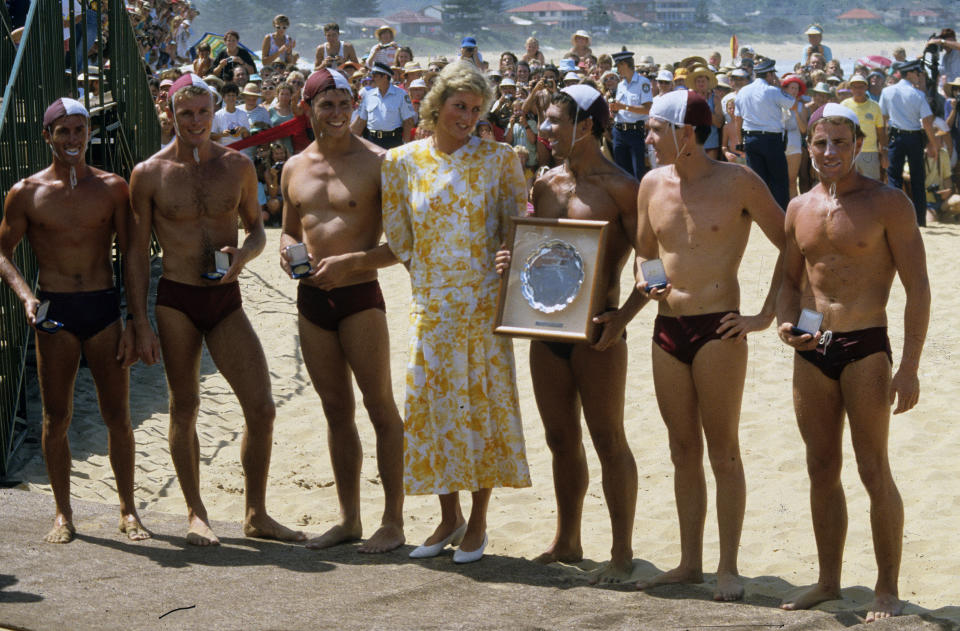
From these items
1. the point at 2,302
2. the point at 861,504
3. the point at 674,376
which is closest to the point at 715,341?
the point at 674,376

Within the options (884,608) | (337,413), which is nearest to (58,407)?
(337,413)

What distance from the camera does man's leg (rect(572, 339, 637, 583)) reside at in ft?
17.1

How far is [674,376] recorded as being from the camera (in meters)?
5.00

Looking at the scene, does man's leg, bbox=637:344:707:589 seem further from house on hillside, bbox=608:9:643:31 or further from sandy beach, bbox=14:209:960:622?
house on hillside, bbox=608:9:643:31

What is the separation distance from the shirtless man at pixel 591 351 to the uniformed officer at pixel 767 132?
8.44 m

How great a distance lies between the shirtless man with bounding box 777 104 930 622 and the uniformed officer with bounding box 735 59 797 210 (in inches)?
346

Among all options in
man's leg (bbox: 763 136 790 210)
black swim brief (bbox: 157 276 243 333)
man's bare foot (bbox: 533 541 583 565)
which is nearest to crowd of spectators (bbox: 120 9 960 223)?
man's leg (bbox: 763 136 790 210)

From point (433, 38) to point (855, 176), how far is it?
327 feet

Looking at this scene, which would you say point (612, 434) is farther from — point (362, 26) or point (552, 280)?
point (362, 26)

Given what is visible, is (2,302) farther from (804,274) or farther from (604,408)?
(804,274)

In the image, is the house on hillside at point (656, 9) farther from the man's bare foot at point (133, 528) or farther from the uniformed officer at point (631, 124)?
the man's bare foot at point (133, 528)

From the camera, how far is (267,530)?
5.88 meters

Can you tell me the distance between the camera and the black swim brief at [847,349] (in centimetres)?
461

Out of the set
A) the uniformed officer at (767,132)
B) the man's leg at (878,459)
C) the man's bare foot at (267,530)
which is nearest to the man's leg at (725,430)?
the man's leg at (878,459)
